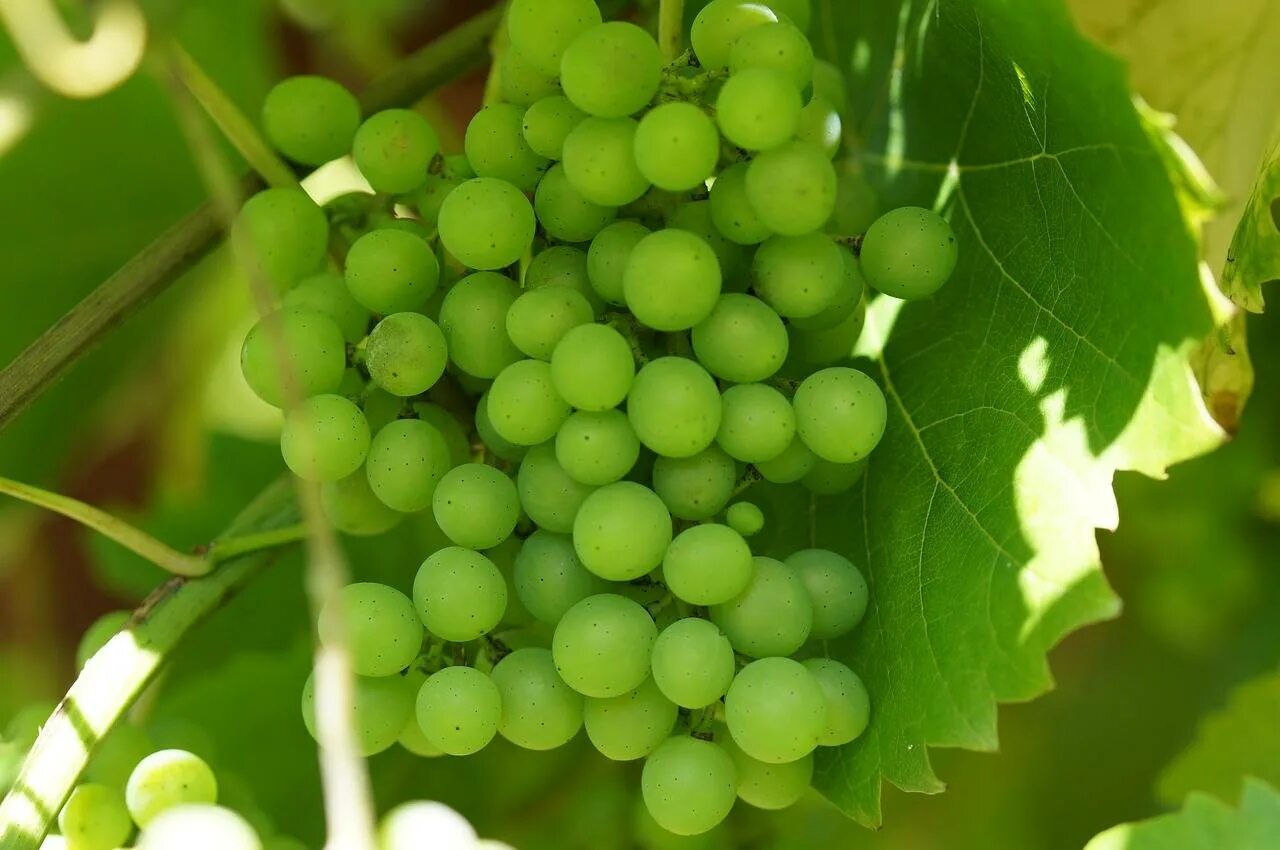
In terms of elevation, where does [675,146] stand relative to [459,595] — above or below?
above

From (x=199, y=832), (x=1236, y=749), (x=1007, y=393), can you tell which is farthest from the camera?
(x=1236, y=749)

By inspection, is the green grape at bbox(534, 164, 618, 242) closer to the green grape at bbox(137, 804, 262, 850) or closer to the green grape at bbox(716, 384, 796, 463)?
the green grape at bbox(716, 384, 796, 463)

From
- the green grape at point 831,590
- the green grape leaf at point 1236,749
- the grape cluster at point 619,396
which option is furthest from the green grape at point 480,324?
the green grape leaf at point 1236,749

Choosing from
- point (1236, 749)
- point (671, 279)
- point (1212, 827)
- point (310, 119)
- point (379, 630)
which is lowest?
point (1236, 749)

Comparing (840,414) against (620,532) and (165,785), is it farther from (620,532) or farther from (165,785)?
(165,785)

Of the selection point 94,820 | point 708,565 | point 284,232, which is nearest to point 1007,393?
point 708,565

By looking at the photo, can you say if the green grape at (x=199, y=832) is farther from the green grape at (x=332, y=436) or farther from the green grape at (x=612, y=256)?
the green grape at (x=612, y=256)
